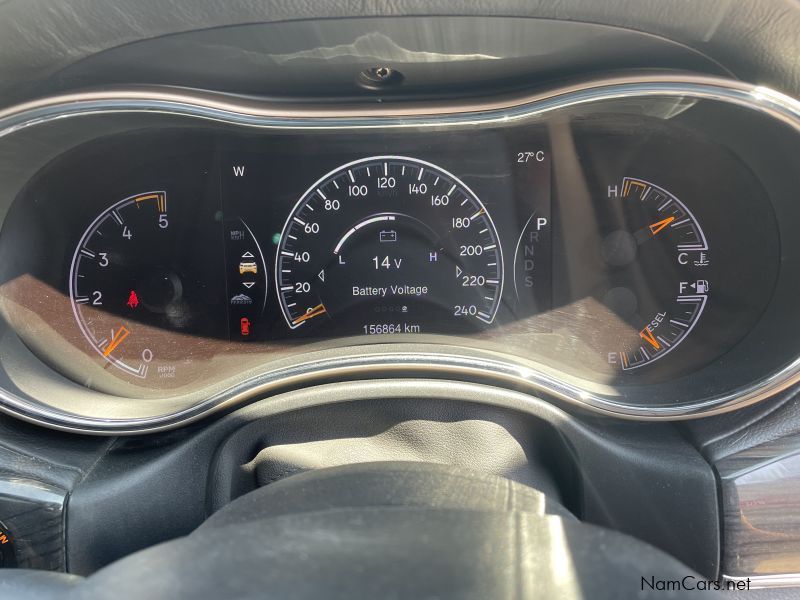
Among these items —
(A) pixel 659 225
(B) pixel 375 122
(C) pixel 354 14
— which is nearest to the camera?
(C) pixel 354 14

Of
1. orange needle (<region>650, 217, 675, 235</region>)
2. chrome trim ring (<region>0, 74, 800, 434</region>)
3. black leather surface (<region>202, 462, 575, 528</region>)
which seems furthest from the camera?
orange needle (<region>650, 217, 675, 235</region>)

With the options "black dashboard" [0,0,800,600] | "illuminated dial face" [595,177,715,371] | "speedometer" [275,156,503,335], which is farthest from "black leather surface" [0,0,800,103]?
"speedometer" [275,156,503,335]

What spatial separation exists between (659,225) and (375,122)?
85cm

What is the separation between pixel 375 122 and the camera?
2035 millimetres

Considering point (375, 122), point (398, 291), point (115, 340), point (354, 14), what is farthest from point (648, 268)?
point (115, 340)

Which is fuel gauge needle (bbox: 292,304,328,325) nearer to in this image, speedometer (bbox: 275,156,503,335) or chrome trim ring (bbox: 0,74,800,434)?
speedometer (bbox: 275,156,503,335)

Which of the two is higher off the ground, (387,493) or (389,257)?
(389,257)

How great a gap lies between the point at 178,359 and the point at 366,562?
1187 mm

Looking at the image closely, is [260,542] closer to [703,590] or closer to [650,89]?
[703,590]

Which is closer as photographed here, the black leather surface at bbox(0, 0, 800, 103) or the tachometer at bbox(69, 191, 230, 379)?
the black leather surface at bbox(0, 0, 800, 103)

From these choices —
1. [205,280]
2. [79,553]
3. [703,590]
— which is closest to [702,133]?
[703,590]

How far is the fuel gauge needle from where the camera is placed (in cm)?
228

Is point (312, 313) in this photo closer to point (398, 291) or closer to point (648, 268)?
point (398, 291)

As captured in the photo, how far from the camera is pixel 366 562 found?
125 centimetres
